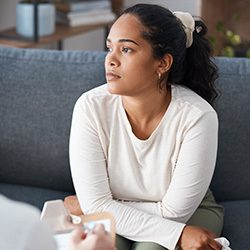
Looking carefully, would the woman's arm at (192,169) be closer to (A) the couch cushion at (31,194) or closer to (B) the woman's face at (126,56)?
(B) the woman's face at (126,56)

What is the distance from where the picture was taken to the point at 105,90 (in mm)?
1462

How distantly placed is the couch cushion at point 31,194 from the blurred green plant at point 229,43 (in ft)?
5.01

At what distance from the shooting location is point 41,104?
1.65 metres

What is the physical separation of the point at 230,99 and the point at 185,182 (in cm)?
38

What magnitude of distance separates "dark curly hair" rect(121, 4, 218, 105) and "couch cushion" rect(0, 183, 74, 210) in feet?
1.86

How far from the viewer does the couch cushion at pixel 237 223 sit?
4.92 ft

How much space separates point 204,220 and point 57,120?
581 millimetres

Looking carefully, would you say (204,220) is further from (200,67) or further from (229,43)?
(229,43)

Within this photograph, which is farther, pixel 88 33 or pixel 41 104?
pixel 88 33

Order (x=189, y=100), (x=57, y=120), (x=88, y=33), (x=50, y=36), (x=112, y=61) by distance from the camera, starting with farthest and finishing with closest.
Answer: (x=88, y=33), (x=50, y=36), (x=57, y=120), (x=189, y=100), (x=112, y=61)

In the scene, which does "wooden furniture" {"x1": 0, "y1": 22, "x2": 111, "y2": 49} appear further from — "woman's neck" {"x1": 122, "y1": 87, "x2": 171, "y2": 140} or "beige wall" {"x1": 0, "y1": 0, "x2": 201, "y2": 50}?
"woman's neck" {"x1": 122, "y1": 87, "x2": 171, "y2": 140}

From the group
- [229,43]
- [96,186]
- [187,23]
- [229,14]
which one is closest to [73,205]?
[96,186]

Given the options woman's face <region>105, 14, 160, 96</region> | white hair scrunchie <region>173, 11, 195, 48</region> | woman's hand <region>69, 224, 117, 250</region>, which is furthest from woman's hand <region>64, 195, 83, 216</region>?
woman's hand <region>69, 224, 117, 250</region>

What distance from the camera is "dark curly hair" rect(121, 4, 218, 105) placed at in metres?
1.33
